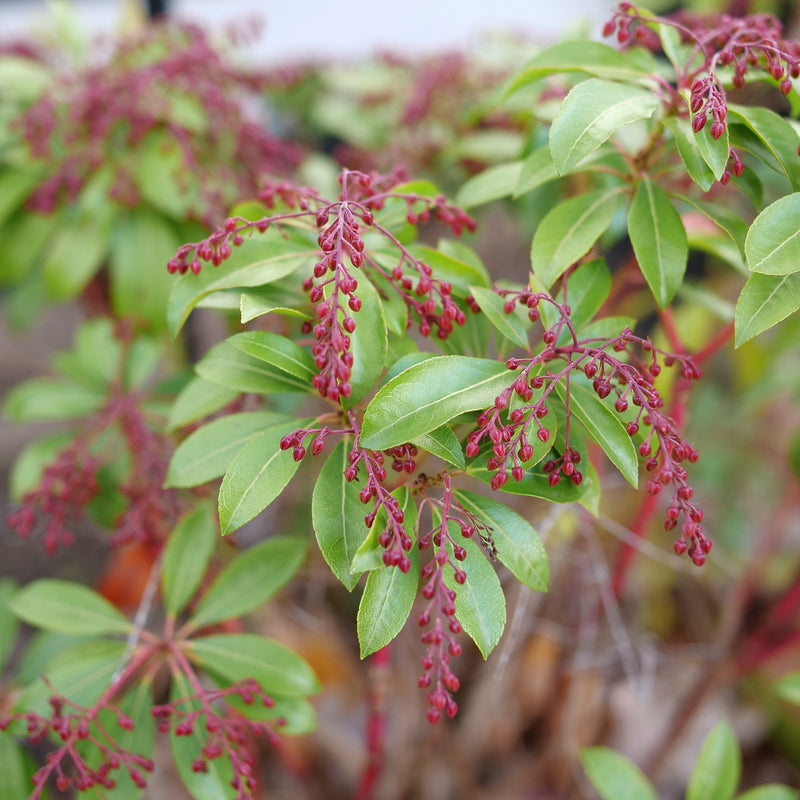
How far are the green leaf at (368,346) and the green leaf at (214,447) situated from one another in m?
0.11

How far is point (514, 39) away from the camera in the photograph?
1747 mm

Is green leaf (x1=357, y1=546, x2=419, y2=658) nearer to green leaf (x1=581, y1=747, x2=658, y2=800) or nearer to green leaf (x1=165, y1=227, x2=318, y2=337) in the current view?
green leaf (x1=165, y1=227, x2=318, y2=337)

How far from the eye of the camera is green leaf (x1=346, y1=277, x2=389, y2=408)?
0.63m

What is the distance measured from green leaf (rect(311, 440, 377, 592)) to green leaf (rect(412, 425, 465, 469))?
77 mm

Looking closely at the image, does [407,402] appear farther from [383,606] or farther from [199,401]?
[199,401]

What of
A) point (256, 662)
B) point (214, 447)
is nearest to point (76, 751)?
point (256, 662)

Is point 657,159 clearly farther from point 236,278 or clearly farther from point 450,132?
point 450,132

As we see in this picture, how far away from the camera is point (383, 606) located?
572mm

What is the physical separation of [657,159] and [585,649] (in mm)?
927

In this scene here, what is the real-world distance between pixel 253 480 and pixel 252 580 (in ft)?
1.12

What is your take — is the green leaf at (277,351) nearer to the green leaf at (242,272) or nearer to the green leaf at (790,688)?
the green leaf at (242,272)

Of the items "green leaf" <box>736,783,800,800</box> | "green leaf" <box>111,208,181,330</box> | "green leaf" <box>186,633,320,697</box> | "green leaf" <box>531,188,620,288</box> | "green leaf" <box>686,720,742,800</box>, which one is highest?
"green leaf" <box>531,188,620,288</box>

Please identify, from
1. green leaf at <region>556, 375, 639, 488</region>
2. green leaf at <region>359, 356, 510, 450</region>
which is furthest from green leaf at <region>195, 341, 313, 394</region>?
green leaf at <region>556, 375, 639, 488</region>

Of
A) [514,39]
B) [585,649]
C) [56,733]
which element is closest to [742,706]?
[585,649]
